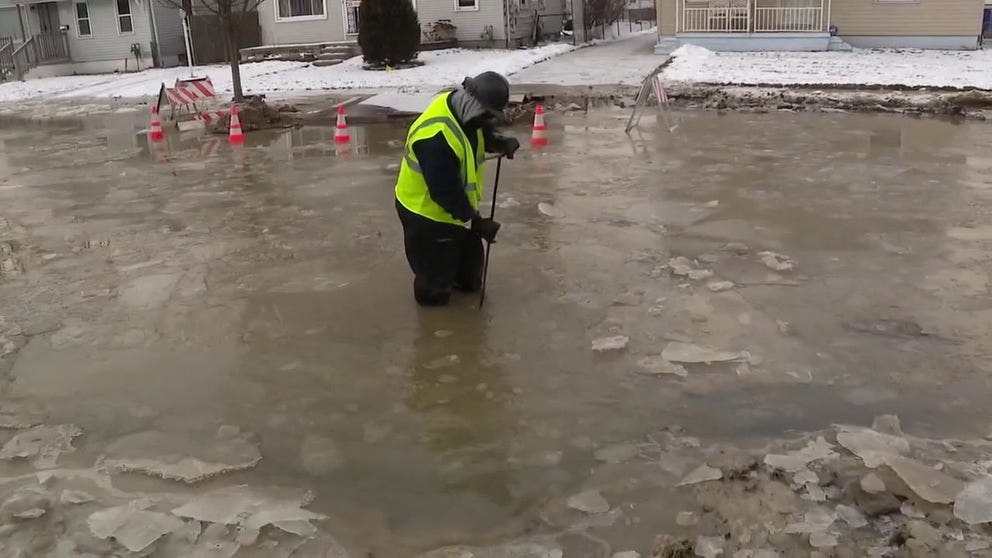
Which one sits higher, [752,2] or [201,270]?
[752,2]

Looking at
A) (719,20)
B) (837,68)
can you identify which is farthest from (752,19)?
(837,68)

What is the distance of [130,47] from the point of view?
1331 inches

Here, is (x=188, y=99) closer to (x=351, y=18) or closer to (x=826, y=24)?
(x=351, y=18)

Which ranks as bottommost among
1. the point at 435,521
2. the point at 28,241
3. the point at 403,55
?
the point at 435,521

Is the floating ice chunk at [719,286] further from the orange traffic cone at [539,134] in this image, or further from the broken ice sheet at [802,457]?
the orange traffic cone at [539,134]

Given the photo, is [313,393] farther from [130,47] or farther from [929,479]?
[130,47]

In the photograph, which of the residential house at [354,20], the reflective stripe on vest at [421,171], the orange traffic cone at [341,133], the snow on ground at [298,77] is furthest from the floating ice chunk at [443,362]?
the residential house at [354,20]

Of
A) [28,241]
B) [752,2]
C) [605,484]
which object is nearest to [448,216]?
[605,484]

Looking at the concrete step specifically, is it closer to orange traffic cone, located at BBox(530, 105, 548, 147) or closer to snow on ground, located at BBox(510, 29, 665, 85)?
snow on ground, located at BBox(510, 29, 665, 85)

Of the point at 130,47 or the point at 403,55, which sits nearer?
the point at 403,55

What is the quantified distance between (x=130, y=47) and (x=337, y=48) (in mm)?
9332

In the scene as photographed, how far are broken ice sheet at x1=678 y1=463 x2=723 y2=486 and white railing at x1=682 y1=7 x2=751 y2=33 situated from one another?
970 inches

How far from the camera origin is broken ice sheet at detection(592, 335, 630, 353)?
17.7 ft

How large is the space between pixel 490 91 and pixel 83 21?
Result: 34495 mm
